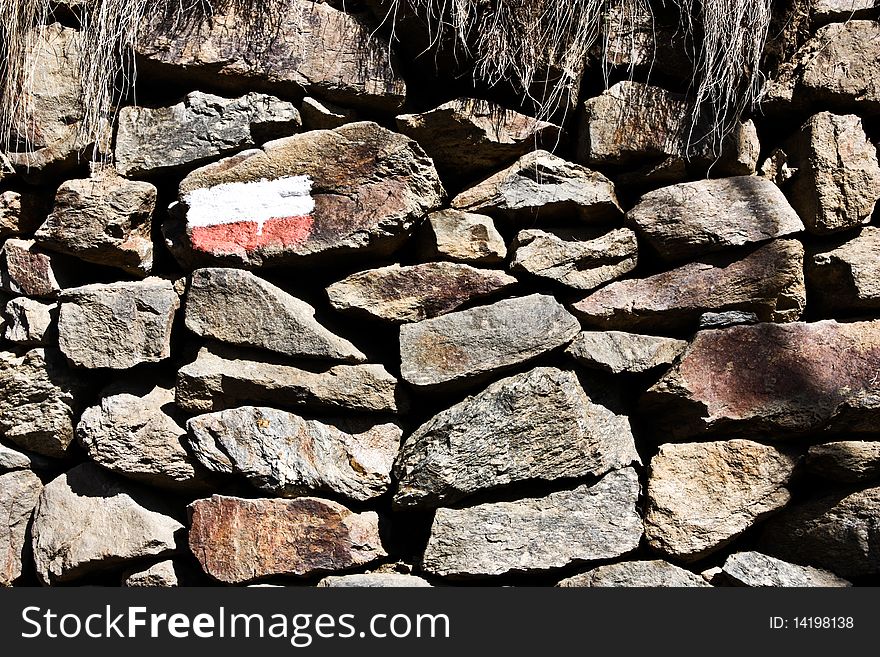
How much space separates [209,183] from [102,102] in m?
0.34

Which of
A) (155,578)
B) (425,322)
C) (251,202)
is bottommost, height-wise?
(155,578)

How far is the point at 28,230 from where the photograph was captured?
203 cm

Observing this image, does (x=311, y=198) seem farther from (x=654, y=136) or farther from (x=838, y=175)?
(x=838, y=175)

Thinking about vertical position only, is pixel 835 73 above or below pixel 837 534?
above

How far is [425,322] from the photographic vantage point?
1.92m

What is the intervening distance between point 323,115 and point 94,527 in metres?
1.15

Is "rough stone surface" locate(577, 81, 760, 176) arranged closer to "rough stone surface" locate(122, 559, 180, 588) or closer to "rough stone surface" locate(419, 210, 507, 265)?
"rough stone surface" locate(419, 210, 507, 265)

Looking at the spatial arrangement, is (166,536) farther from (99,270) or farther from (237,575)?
(99,270)

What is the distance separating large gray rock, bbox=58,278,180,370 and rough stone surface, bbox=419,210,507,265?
2.26 ft

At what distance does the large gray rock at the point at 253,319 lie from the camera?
1.91m

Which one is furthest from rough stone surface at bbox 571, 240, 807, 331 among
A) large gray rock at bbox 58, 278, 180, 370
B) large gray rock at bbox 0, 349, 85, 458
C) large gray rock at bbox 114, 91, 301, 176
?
large gray rock at bbox 0, 349, 85, 458

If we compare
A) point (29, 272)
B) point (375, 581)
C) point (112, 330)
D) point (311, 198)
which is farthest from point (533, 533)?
point (29, 272)

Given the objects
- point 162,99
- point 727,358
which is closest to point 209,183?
point 162,99

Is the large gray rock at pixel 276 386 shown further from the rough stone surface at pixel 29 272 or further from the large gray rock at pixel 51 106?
the large gray rock at pixel 51 106
